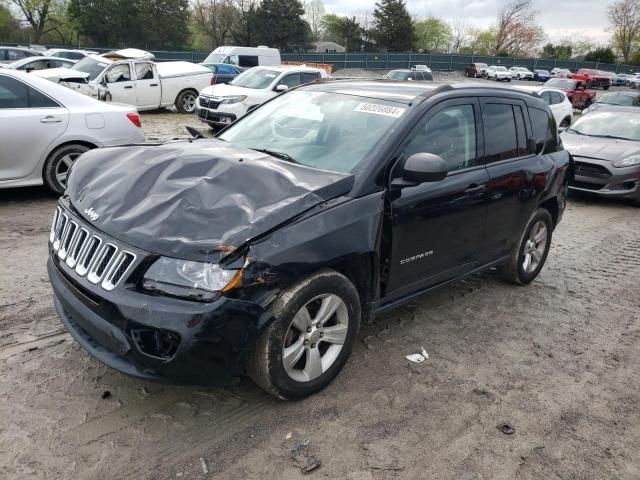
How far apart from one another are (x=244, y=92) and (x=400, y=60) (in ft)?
146

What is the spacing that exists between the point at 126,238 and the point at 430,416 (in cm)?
199

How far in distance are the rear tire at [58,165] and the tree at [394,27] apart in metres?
64.8

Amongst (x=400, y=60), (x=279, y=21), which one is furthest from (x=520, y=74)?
(x=279, y=21)

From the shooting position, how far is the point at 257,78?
14828mm

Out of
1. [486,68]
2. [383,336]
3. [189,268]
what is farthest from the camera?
[486,68]

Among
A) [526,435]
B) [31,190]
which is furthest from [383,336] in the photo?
[31,190]

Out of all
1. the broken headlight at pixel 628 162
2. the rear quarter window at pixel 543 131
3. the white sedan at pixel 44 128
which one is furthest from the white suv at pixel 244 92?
the rear quarter window at pixel 543 131

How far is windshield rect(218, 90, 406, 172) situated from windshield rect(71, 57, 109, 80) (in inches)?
542

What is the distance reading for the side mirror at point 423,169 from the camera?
3281 millimetres

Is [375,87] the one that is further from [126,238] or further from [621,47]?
[621,47]

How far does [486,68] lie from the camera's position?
2228 inches

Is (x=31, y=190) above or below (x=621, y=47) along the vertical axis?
below

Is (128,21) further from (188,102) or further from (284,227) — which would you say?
(284,227)

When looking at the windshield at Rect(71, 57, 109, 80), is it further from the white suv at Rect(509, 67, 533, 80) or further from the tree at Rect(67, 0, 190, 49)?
the white suv at Rect(509, 67, 533, 80)
